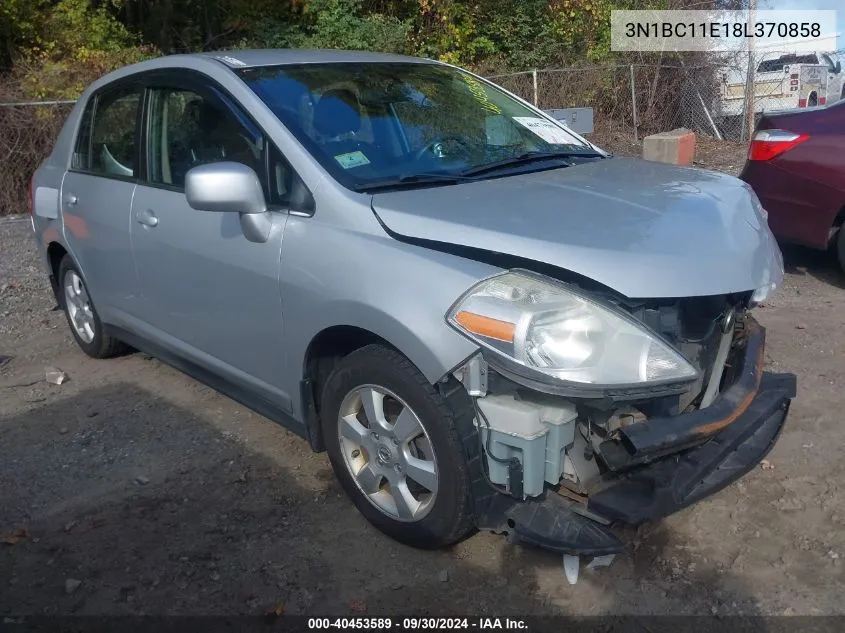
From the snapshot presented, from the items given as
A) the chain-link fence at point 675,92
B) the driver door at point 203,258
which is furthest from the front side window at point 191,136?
the chain-link fence at point 675,92

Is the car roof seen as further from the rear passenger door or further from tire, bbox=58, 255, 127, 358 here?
tire, bbox=58, 255, 127, 358

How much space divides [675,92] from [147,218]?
1401cm


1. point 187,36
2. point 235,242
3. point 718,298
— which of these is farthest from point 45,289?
point 187,36

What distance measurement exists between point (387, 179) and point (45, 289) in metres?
5.03

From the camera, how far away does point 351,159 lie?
3344 mm

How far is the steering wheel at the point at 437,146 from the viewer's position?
354 centimetres

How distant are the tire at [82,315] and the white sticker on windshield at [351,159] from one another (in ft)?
7.91

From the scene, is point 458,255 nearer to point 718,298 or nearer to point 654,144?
point 718,298

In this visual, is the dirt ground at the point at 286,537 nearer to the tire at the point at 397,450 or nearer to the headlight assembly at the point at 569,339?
the tire at the point at 397,450

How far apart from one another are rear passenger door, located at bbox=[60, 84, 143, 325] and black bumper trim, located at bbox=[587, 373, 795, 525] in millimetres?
2787

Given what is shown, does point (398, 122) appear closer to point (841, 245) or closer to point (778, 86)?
point (841, 245)

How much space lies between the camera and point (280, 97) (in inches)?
140

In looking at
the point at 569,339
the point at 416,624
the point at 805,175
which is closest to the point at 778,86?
the point at 805,175

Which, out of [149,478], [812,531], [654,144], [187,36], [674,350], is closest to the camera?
[674,350]
